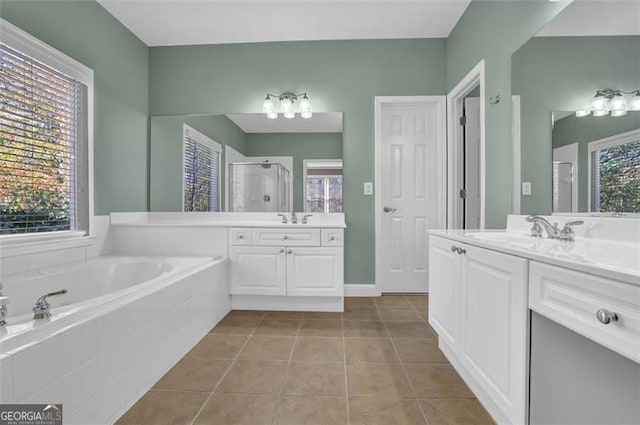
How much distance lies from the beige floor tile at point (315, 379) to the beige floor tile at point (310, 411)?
0.05m

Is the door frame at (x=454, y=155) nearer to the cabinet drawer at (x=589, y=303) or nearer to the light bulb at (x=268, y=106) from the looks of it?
the light bulb at (x=268, y=106)

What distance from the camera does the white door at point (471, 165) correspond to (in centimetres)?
271

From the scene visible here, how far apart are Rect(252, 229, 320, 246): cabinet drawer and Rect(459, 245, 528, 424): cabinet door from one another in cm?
134

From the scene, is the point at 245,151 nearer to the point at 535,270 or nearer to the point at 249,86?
the point at 249,86

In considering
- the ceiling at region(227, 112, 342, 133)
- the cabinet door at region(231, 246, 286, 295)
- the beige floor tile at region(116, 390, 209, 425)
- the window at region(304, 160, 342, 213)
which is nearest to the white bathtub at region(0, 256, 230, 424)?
the beige floor tile at region(116, 390, 209, 425)

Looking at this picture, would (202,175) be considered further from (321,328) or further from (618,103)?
(618,103)

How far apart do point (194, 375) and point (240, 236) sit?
1170mm

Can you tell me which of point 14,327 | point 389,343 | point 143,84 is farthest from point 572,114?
point 143,84

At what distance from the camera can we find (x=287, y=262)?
252 centimetres

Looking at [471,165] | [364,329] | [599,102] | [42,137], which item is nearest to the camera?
[599,102]

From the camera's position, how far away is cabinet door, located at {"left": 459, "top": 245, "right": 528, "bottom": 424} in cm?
99

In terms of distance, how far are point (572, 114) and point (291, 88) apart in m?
2.32

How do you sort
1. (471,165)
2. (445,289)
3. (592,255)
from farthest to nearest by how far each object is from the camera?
(471,165)
(445,289)
(592,255)

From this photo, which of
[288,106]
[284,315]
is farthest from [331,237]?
[288,106]
